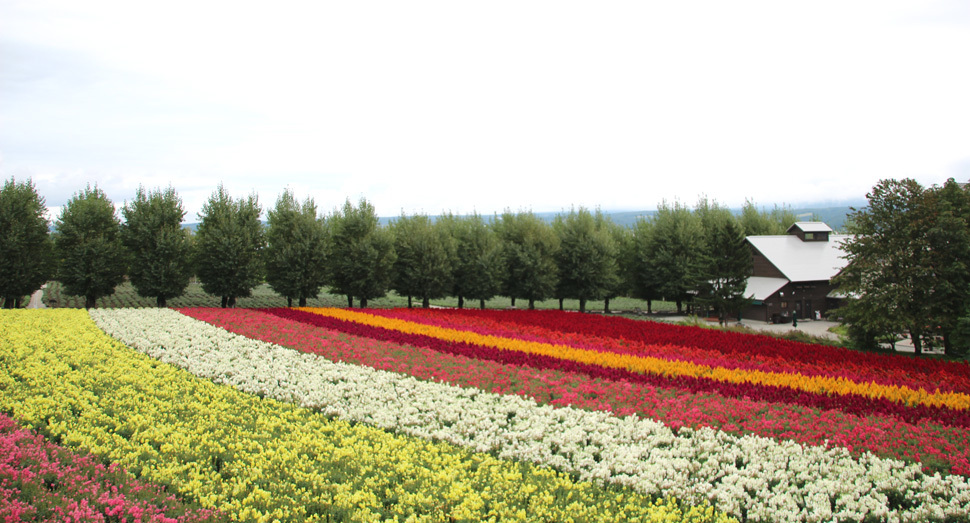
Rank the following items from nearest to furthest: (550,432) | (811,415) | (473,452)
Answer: (473,452), (550,432), (811,415)

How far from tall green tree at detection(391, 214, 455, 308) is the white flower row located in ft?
90.2

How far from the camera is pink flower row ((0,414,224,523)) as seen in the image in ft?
21.0

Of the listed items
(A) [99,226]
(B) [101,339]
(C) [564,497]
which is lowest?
(C) [564,497]

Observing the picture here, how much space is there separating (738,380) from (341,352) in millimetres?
11456

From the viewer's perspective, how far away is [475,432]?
33.2 ft

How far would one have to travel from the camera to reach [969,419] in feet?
36.4

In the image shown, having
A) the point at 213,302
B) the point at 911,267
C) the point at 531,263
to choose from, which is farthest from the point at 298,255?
the point at 911,267

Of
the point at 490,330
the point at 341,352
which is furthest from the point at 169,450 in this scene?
the point at 490,330

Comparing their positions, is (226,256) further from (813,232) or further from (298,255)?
(813,232)

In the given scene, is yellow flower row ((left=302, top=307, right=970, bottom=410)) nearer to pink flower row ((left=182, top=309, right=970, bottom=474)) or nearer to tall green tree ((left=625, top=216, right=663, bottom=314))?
pink flower row ((left=182, top=309, right=970, bottom=474))

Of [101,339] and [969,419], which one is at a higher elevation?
[101,339]

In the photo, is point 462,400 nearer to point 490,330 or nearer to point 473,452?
point 473,452

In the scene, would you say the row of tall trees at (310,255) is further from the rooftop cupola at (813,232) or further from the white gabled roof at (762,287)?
the rooftop cupola at (813,232)

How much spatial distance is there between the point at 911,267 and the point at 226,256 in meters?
39.3
